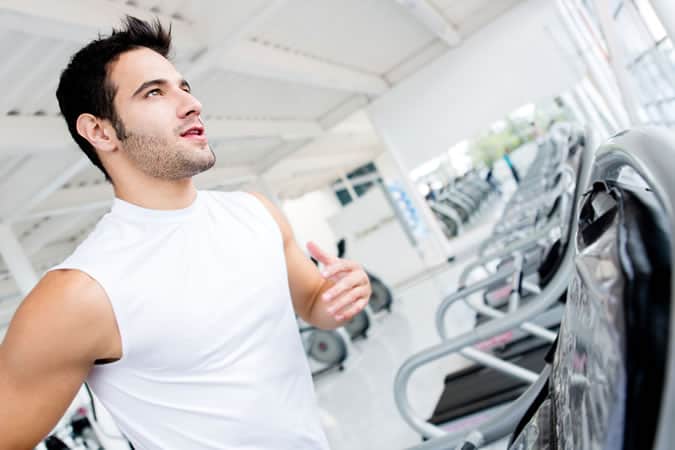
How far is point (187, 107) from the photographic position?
112 centimetres

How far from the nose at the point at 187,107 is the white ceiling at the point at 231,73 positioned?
5.18 ft

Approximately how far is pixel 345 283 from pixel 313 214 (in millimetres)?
18143

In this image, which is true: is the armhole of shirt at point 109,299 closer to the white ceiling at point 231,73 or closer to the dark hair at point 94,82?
the dark hair at point 94,82

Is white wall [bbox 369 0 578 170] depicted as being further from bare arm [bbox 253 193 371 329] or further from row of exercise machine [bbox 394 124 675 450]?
row of exercise machine [bbox 394 124 675 450]

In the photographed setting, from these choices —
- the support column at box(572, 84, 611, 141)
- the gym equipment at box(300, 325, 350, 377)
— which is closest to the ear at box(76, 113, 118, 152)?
the gym equipment at box(300, 325, 350, 377)

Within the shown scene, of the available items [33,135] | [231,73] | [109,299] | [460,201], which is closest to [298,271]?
[109,299]

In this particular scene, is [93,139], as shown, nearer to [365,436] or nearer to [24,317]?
[24,317]

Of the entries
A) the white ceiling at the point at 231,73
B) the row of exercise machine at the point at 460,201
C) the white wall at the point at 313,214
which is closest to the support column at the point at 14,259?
the white ceiling at the point at 231,73

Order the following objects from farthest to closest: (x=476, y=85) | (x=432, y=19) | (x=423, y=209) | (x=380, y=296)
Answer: (x=423, y=209) < (x=476, y=85) < (x=380, y=296) < (x=432, y=19)

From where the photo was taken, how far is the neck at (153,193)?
44.0 inches

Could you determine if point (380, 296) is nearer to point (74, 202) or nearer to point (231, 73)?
point (231, 73)

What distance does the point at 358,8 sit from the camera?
22.4 ft

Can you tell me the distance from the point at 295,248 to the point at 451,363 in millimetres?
3295

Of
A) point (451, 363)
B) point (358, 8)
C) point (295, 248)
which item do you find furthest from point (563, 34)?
point (295, 248)
